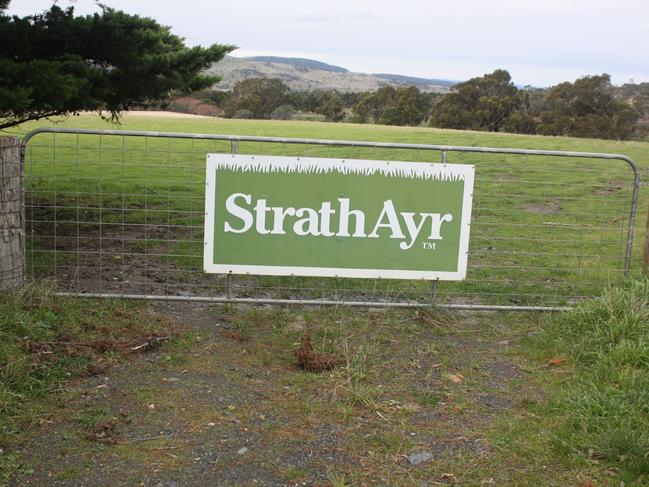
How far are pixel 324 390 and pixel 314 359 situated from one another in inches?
17.2

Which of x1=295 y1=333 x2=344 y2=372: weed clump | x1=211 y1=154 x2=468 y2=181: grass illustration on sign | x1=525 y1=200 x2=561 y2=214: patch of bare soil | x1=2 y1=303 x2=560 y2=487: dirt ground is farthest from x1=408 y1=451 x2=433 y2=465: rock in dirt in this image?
x1=525 y1=200 x2=561 y2=214: patch of bare soil

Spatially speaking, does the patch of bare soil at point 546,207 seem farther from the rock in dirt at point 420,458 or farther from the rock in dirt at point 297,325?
the rock in dirt at point 420,458

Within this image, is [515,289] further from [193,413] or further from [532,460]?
[193,413]

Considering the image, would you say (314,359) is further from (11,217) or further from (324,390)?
(11,217)

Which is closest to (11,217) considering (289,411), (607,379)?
(289,411)

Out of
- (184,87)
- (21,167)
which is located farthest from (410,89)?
(21,167)

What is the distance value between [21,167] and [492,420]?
448cm

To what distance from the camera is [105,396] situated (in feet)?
15.3

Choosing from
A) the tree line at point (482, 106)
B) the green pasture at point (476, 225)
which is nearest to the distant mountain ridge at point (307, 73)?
the tree line at point (482, 106)

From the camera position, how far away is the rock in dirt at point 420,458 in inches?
160

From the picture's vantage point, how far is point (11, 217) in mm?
5984

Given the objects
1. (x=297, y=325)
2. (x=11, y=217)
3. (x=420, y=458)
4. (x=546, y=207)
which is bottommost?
(x=420, y=458)

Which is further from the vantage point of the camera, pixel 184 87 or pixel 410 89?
pixel 410 89

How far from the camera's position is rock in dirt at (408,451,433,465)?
160 inches
